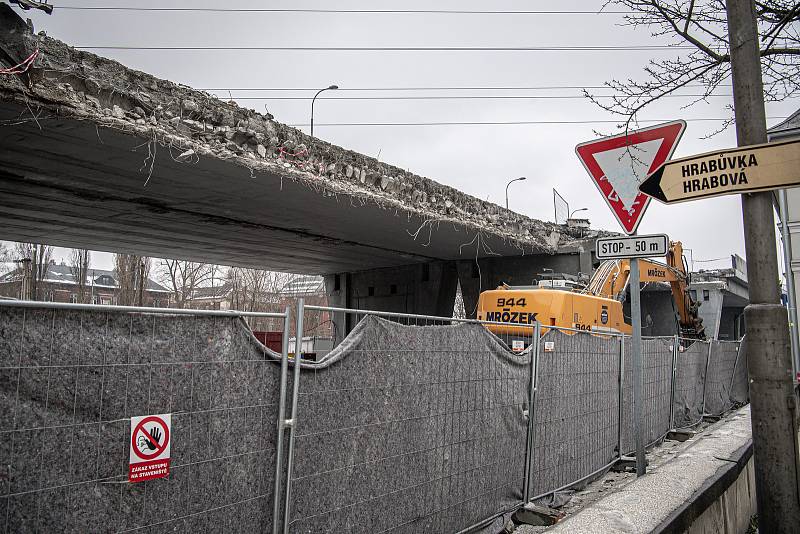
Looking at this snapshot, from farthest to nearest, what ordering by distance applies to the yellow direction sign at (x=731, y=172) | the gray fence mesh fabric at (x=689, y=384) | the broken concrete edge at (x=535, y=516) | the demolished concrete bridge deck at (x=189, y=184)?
1. the gray fence mesh fabric at (x=689, y=384)
2. the demolished concrete bridge deck at (x=189, y=184)
3. the broken concrete edge at (x=535, y=516)
4. the yellow direction sign at (x=731, y=172)

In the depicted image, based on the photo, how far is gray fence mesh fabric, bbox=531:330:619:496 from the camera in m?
6.24

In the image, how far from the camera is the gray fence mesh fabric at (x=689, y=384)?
36.5 feet

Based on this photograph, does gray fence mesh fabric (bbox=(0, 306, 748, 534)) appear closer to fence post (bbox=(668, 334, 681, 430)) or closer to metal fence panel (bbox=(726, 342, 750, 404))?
fence post (bbox=(668, 334, 681, 430))

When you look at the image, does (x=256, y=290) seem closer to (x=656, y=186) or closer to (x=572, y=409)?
(x=572, y=409)

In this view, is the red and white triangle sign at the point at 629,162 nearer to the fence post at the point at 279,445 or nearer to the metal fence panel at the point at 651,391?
the metal fence panel at the point at 651,391

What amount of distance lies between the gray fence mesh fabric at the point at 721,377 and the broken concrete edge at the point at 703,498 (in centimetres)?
798

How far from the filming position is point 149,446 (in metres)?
3.02

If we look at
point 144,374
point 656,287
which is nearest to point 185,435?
point 144,374

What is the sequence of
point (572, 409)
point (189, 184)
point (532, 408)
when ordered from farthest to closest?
point (189, 184) → point (572, 409) → point (532, 408)

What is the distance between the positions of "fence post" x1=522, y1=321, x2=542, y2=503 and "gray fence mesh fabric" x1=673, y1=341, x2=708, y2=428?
19.8ft

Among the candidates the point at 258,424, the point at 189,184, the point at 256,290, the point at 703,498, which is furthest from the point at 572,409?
the point at 256,290

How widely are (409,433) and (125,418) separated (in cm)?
220

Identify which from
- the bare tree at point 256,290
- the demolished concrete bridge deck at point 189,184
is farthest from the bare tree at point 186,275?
the demolished concrete bridge deck at point 189,184

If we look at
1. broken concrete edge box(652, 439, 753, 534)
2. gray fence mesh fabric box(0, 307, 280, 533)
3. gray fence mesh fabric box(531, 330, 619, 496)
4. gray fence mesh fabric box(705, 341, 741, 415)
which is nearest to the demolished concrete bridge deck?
gray fence mesh fabric box(705, 341, 741, 415)
